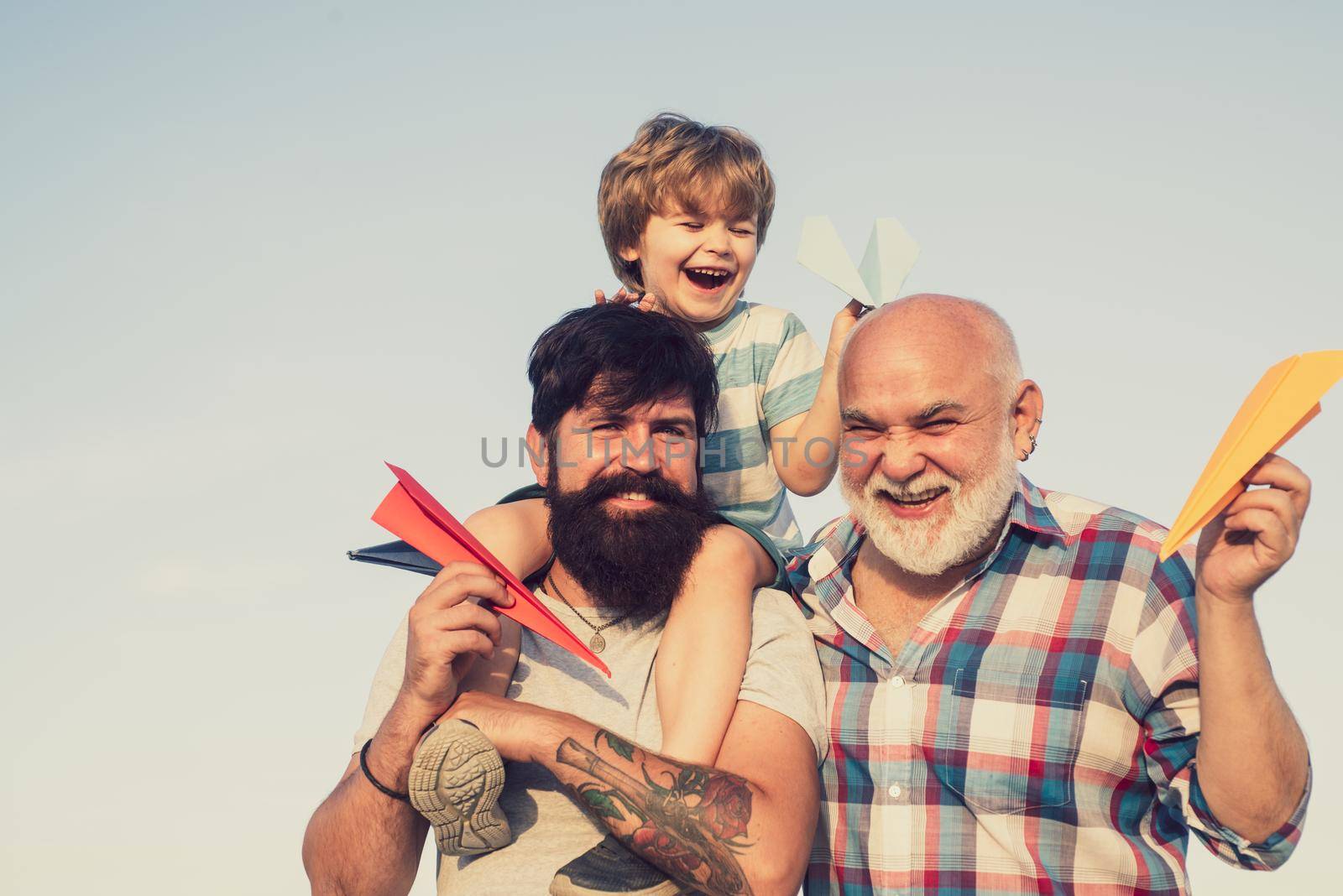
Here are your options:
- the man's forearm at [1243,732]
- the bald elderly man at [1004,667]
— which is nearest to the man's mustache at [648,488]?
the bald elderly man at [1004,667]

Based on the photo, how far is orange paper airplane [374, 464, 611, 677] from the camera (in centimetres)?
433

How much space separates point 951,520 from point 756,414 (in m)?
1.46

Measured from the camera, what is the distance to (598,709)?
15.4ft

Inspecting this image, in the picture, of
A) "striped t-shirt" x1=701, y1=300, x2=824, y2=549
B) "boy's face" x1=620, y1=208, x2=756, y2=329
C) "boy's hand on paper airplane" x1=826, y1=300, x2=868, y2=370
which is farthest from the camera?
"boy's face" x1=620, y1=208, x2=756, y2=329

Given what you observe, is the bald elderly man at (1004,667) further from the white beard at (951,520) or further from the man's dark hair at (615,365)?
the man's dark hair at (615,365)

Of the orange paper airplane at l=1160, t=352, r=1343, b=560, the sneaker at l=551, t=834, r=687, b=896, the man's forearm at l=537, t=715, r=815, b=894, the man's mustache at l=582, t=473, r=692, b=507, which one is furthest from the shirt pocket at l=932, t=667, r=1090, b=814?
the man's mustache at l=582, t=473, r=692, b=507

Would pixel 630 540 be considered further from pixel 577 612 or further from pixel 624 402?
pixel 624 402

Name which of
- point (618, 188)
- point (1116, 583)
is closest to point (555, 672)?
point (1116, 583)

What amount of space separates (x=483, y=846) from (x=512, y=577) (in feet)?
2.90

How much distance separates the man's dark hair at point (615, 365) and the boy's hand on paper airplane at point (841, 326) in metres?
0.52

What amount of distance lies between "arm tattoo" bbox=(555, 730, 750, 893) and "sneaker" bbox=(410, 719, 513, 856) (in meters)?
0.24

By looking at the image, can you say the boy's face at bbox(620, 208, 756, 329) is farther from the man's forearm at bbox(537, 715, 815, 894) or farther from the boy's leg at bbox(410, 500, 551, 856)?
the man's forearm at bbox(537, 715, 815, 894)

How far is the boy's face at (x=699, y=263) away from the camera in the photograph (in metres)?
6.19

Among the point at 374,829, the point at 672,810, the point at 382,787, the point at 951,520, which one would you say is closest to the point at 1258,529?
the point at 951,520
